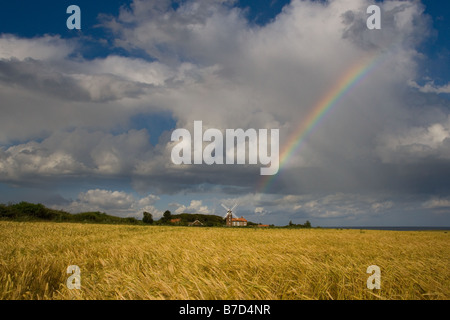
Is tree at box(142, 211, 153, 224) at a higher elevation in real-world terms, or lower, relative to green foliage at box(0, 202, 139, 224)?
lower

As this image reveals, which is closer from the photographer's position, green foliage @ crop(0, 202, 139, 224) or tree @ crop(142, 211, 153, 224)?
green foliage @ crop(0, 202, 139, 224)

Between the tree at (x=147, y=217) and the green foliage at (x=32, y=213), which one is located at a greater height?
the green foliage at (x=32, y=213)

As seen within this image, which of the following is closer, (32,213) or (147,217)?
(32,213)

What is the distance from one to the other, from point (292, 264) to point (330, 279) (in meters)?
0.91

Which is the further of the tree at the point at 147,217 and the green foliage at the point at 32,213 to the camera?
the tree at the point at 147,217
